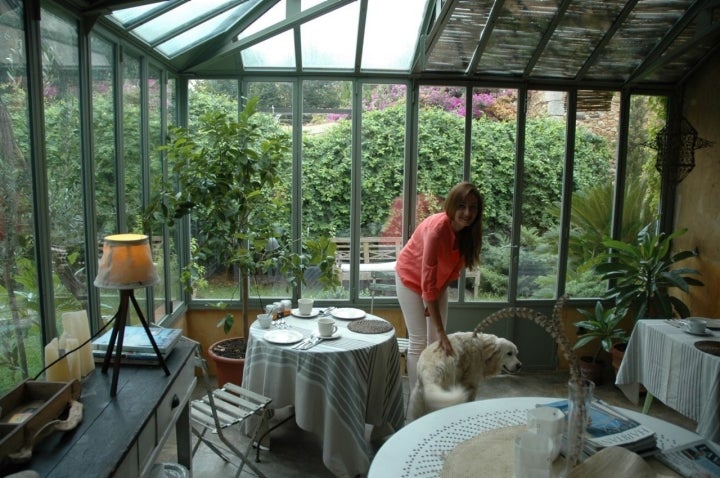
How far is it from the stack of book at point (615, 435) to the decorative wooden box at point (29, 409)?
4.77 feet

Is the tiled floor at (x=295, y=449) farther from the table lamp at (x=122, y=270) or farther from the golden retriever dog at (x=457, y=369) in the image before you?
the table lamp at (x=122, y=270)

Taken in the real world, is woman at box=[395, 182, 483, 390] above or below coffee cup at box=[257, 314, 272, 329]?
above

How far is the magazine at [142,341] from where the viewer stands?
2.21 metres

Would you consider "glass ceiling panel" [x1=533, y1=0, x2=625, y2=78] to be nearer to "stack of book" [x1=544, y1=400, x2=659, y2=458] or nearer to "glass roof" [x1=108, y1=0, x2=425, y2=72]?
"glass roof" [x1=108, y1=0, x2=425, y2=72]

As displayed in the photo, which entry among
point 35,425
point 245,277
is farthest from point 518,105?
point 35,425

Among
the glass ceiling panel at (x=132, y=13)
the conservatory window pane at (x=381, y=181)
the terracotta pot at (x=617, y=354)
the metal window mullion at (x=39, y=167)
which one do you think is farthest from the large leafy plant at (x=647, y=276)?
the metal window mullion at (x=39, y=167)

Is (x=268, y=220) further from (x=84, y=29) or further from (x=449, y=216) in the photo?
(x=84, y=29)

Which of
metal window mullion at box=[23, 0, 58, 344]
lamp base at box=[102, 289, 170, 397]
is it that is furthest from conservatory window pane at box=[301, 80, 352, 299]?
lamp base at box=[102, 289, 170, 397]

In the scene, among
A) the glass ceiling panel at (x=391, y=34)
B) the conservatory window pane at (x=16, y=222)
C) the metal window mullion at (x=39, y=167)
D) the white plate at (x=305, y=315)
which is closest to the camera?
the conservatory window pane at (x=16, y=222)

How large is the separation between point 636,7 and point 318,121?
2.43m

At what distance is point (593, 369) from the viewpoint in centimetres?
446

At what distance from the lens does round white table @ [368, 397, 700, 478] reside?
1547 millimetres

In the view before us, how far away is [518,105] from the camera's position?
457cm

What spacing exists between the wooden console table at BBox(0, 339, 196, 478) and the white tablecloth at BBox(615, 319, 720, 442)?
246cm
